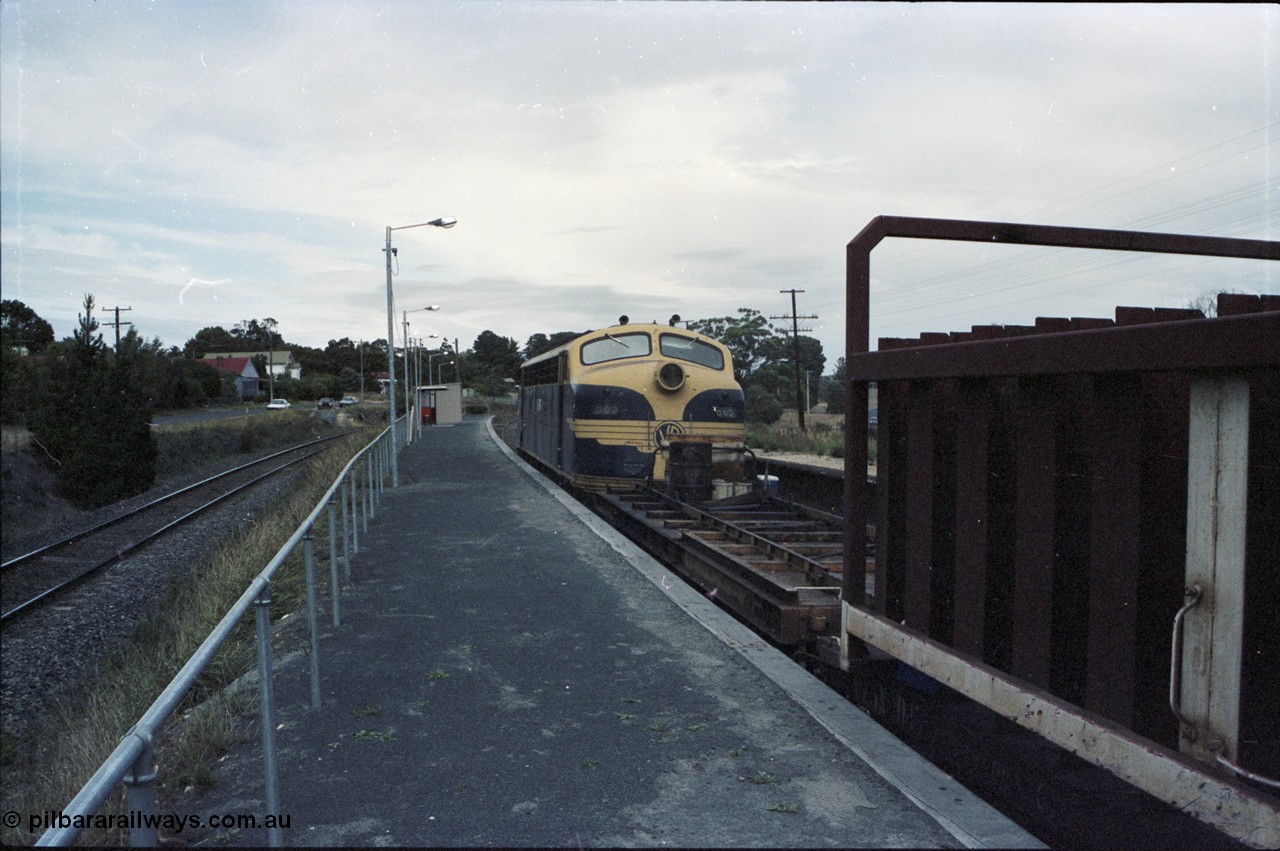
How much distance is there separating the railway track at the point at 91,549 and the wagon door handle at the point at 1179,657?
12745 mm

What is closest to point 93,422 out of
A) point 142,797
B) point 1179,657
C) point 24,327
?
point 24,327

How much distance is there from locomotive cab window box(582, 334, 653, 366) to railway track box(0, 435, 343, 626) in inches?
322

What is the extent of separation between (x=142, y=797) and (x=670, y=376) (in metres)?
10.5

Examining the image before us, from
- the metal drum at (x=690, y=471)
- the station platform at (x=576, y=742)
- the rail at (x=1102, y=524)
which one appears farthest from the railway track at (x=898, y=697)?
the metal drum at (x=690, y=471)

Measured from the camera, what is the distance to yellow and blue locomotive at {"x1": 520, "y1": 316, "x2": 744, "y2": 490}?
12.2 metres

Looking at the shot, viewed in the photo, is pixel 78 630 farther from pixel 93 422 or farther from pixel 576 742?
pixel 93 422

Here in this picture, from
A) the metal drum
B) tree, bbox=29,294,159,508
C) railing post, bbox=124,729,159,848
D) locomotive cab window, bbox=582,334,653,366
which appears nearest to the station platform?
railing post, bbox=124,729,159,848

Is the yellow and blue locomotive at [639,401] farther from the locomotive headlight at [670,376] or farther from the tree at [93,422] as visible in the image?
the tree at [93,422]

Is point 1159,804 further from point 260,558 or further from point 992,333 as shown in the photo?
point 260,558

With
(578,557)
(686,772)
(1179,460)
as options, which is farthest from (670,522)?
(1179,460)

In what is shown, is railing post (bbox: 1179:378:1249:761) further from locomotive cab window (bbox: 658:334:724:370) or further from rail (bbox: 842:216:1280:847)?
locomotive cab window (bbox: 658:334:724:370)

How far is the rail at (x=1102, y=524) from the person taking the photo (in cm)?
219

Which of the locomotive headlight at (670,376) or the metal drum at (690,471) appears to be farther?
the locomotive headlight at (670,376)

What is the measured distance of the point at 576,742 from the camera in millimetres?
4066
